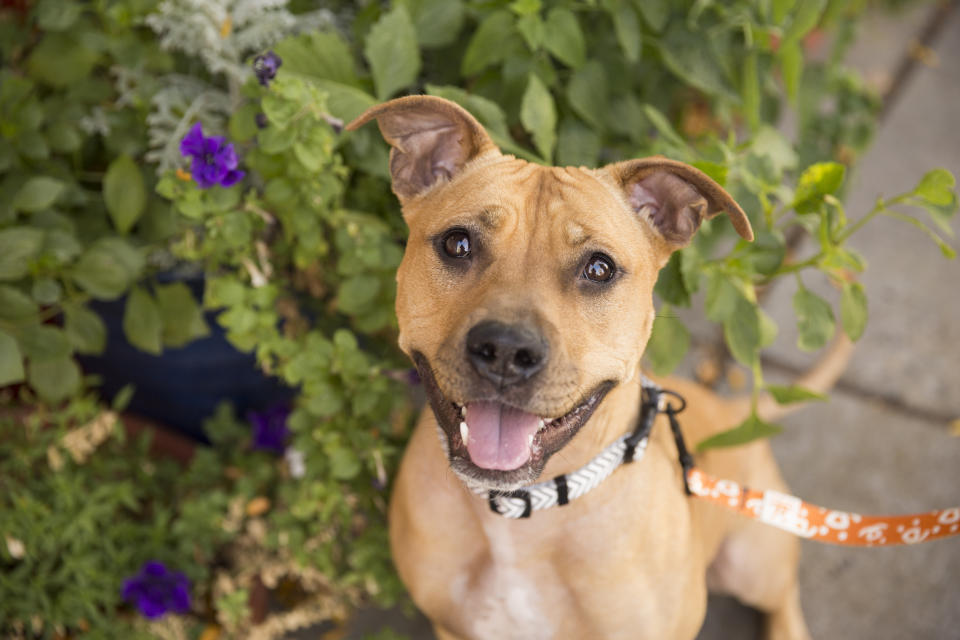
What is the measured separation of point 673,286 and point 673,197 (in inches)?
16.1

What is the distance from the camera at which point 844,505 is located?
3.95m

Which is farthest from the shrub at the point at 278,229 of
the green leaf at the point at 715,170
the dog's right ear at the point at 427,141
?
the dog's right ear at the point at 427,141

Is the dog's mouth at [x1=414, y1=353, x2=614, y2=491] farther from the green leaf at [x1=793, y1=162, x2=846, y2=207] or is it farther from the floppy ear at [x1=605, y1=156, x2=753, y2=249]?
the green leaf at [x1=793, y1=162, x2=846, y2=207]

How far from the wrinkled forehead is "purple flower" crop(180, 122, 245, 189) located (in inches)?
25.4

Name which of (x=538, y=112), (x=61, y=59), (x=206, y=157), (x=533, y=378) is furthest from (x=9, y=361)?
(x=538, y=112)

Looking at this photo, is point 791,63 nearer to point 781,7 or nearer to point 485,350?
point 781,7

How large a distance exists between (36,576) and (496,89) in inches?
98.7

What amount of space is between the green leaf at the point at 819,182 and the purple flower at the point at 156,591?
2570 mm

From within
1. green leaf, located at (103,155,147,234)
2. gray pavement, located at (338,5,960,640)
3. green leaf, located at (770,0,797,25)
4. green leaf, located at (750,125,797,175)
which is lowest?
gray pavement, located at (338,5,960,640)

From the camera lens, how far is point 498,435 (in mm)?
2027

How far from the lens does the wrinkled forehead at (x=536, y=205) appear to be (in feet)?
6.92

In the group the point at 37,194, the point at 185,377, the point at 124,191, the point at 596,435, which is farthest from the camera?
the point at 185,377

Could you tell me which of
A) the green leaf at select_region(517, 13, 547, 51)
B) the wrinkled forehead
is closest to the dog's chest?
the wrinkled forehead

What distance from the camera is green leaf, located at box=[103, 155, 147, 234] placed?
113 inches
